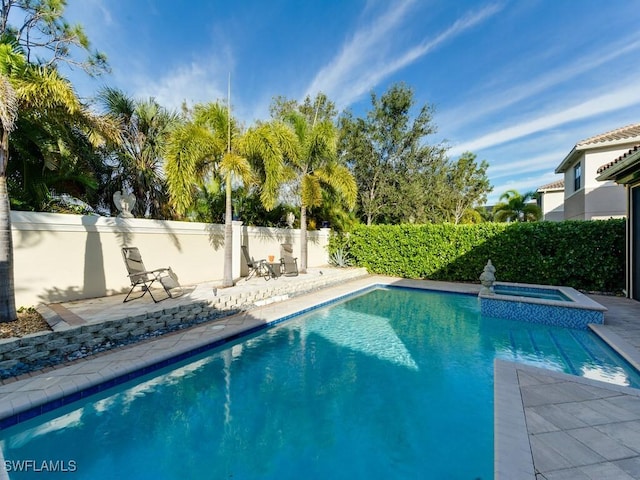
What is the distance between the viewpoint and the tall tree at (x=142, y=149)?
11.2 m

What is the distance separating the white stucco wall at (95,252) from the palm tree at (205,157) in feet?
4.66

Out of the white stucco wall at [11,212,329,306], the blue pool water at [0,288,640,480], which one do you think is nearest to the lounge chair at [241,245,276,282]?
the white stucco wall at [11,212,329,306]

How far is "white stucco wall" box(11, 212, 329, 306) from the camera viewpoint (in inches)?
255

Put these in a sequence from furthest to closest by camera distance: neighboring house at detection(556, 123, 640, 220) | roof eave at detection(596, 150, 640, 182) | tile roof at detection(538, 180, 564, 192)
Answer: tile roof at detection(538, 180, 564, 192), neighboring house at detection(556, 123, 640, 220), roof eave at detection(596, 150, 640, 182)

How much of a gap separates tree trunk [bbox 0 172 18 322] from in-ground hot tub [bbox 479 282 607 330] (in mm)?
11082

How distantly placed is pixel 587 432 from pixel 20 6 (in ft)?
55.1

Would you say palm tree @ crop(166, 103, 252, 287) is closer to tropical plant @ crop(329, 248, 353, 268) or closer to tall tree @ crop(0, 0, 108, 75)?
tall tree @ crop(0, 0, 108, 75)

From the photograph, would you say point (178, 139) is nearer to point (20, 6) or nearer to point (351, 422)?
point (20, 6)

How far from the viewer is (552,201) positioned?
76.3 ft

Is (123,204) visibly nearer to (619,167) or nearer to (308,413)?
(308,413)

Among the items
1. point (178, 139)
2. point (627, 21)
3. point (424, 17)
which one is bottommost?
point (178, 139)

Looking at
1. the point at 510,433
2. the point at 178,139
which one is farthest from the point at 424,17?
the point at 510,433

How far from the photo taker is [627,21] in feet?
29.3

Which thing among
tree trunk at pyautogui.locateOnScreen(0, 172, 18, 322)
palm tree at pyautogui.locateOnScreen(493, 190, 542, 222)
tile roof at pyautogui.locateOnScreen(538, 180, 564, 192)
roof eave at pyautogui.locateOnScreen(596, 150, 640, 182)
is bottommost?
tree trunk at pyautogui.locateOnScreen(0, 172, 18, 322)
